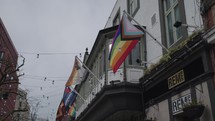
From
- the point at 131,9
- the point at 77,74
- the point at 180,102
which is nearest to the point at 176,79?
the point at 180,102

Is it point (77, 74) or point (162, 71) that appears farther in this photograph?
point (77, 74)

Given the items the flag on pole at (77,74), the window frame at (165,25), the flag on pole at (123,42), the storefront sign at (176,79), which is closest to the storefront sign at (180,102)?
the storefront sign at (176,79)

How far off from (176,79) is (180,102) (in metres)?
0.80

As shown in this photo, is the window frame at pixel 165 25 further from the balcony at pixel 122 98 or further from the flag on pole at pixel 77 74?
the flag on pole at pixel 77 74

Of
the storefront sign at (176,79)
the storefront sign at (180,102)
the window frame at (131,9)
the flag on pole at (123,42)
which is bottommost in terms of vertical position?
the storefront sign at (180,102)

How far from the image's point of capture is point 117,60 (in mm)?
11438

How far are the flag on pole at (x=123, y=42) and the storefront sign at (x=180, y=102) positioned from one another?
9.04ft

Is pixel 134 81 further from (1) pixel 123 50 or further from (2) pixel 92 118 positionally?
(2) pixel 92 118

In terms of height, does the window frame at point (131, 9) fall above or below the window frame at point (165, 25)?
above

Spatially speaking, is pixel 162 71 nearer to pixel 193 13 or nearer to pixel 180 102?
pixel 180 102

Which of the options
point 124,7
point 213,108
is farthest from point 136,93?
point 124,7

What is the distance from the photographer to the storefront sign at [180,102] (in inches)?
351

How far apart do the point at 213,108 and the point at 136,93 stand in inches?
202

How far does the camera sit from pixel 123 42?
11.4 m
